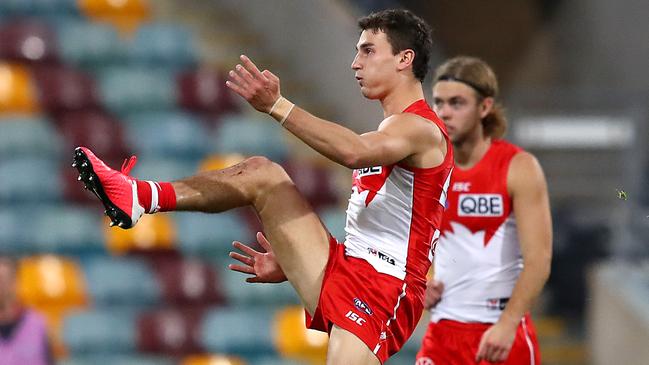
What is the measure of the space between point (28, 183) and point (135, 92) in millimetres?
1038

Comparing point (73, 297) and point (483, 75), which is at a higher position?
point (483, 75)

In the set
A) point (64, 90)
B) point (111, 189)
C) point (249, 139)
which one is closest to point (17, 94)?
point (64, 90)

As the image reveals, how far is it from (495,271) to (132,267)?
3.43 m

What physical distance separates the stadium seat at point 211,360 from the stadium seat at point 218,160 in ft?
4.29

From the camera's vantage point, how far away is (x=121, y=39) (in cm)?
855

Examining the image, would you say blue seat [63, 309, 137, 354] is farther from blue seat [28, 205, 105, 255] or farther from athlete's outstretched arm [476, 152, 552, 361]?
athlete's outstretched arm [476, 152, 552, 361]

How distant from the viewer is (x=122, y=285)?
24.4ft

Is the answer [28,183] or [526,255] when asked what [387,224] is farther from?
[28,183]

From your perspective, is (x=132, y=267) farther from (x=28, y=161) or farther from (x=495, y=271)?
(x=495, y=271)

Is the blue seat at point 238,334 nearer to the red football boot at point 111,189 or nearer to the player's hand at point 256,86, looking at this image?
the red football boot at point 111,189

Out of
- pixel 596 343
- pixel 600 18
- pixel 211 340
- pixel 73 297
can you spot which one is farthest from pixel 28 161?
pixel 600 18

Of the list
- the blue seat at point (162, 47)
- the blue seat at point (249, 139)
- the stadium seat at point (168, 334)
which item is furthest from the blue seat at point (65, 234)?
the blue seat at point (162, 47)

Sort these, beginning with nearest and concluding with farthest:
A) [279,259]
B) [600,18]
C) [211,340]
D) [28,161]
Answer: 1. [279,259]
2. [211,340]
3. [28,161]
4. [600,18]

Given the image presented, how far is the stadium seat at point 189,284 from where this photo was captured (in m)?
7.48
